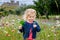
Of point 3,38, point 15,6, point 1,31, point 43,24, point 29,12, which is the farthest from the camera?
point 15,6

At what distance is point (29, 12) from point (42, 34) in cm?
190

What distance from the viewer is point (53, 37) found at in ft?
18.8

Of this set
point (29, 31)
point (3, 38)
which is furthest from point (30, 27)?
point (3, 38)

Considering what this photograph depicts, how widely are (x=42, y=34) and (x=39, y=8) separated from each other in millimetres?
14088

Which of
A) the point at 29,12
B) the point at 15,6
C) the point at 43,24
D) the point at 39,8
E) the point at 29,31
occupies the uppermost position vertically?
the point at 29,12

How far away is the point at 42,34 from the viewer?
594 centimetres

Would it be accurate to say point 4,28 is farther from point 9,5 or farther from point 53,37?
point 9,5

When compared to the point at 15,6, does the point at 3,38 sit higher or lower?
higher

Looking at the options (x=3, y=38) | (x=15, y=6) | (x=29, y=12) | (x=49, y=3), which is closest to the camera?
(x=29, y=12)

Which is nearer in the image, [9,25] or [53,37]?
[53,37]

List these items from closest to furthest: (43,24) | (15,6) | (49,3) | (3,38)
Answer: (3,38)
(43,24)
(49,3)
(15,6)

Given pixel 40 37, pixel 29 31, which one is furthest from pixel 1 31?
pixel 29 31

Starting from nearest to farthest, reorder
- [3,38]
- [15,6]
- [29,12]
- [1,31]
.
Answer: [29,12] < [3,38] < [1,31] < [15,6]

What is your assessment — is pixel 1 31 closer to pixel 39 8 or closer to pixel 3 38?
pixel 3 38
